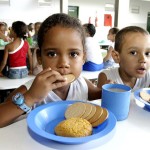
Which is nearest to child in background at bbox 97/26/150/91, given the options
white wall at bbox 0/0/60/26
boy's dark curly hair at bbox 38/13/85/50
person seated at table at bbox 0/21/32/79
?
boy's dark curly hair at bbox 38/13/85/50

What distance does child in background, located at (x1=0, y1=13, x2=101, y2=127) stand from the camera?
797 millimetres

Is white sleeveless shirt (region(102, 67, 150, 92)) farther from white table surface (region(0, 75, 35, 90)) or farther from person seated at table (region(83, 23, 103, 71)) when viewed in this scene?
person seated at table (region(83, 23, 103, 71))

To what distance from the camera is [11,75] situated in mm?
2883

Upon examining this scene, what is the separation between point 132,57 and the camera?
4.24 ft

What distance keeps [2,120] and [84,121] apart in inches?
12.4

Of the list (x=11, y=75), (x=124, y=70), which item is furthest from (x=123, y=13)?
(x=124, y=70)

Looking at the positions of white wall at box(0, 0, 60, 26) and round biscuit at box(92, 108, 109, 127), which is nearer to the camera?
round biscuit at box(92, 108, 109, 127)

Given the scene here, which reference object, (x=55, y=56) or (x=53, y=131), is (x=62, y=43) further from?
(x=53, y=131)

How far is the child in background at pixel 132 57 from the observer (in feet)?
4.14

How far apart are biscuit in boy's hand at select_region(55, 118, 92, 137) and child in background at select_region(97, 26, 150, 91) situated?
2.32ft

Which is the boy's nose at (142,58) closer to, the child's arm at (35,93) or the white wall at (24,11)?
the child's arm at (35,93)

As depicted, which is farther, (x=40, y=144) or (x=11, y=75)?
(x=11, y=75)

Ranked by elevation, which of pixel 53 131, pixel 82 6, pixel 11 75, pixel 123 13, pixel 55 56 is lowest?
pixel 11 75

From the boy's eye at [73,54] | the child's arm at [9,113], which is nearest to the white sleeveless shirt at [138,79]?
the boy's eye at [73,54]
